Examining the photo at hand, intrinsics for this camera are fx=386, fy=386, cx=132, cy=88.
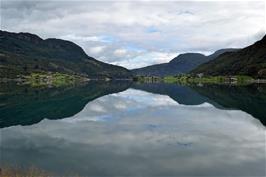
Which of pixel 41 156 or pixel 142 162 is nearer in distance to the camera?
pixel 142 162

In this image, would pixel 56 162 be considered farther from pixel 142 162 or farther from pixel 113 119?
pixel 113 119

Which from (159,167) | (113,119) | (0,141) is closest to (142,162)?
(159,167)

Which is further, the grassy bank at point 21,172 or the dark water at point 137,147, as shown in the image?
the dark water at point 137,147

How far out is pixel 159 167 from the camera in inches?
1443

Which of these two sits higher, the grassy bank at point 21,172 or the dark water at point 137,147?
the grassy bank at point 21,172

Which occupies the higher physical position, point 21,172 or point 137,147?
point 21,172

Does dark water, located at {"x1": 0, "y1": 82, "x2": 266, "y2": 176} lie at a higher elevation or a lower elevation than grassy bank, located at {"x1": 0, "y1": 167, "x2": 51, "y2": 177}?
lower

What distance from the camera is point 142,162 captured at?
38.7 meters

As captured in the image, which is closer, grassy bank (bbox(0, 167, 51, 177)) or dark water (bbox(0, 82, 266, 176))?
grassy bank (bbox(0, 167, 51, 177))

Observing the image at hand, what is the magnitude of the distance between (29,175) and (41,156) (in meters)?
11.0

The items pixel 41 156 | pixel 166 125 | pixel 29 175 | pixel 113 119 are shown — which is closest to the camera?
pixel 29 175

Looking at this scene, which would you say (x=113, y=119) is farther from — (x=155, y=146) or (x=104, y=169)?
(x=104, y=169)

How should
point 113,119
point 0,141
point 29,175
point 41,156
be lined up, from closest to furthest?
point 29,175 < point 41,156 < point 0,141 < point 113,119

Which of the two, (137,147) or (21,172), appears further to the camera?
(137,147)
